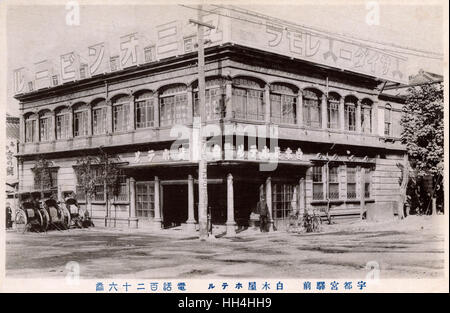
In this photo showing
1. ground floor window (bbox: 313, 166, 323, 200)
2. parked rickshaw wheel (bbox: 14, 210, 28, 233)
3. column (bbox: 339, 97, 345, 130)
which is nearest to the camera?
parked rickshaw wheel (bbox: 14, 210, 28, 233)

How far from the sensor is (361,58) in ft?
80.5

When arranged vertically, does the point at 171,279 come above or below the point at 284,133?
below

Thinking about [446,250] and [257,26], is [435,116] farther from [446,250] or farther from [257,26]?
[446,250]

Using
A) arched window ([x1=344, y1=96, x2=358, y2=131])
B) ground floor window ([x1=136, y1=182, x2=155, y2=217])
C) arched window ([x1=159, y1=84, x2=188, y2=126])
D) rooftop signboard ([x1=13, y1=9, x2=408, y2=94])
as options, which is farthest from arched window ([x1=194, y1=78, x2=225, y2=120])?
arched window ([x1=344, y1=96, x2=358, y2=131])

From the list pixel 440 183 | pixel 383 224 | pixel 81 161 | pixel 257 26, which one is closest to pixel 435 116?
pixel 440 183

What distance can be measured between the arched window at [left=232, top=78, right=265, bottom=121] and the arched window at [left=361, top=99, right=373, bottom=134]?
676cm

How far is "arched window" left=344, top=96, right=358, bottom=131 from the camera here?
26.6 metres

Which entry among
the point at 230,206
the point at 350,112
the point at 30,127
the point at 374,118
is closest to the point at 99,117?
the point at 30,127

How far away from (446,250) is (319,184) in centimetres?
1196

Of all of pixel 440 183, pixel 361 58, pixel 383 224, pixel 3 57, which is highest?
pixel 361 58

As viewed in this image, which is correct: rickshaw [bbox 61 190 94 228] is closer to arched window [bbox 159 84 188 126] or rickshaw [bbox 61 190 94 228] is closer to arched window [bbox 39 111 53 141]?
arched window [bbox 39 111 53 141]

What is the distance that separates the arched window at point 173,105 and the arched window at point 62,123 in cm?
553

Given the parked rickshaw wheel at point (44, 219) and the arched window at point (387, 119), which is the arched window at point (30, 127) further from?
the arched window at point (387, 119)

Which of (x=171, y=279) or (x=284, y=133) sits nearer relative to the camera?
(x=171, y=279)
